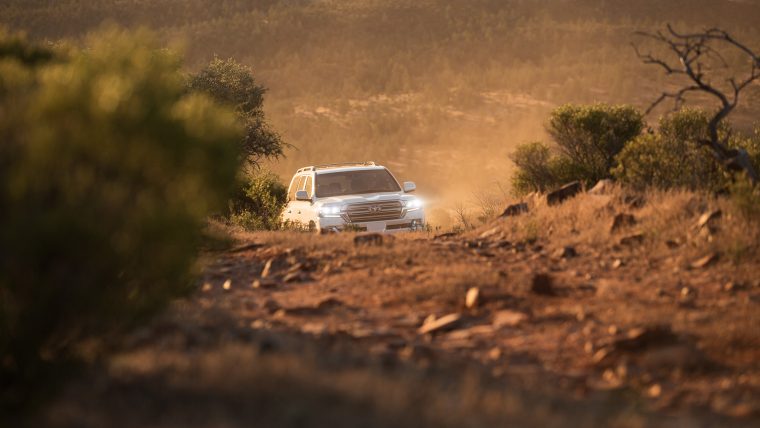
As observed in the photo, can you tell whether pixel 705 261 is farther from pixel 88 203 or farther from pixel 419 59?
pixel 419 59

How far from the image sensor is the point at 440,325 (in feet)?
23.5

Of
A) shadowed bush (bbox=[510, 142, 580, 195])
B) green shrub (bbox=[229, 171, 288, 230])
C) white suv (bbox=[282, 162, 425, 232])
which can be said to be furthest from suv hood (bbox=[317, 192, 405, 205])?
shadowed bush (bbox=[510, 142, 580, 195])

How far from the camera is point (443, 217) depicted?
121ft

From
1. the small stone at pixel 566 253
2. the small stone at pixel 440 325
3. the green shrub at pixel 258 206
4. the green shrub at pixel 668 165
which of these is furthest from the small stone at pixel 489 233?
the green shrub at pixel 258 206

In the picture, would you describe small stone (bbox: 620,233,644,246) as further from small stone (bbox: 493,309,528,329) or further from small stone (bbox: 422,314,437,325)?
small stone (bbox: 422,314,437,325)

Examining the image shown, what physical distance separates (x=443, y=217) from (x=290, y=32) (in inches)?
1717

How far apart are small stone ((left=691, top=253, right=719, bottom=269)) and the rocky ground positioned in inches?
4.9

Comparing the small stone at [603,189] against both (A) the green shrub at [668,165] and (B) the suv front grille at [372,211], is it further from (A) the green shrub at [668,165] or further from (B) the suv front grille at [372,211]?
(B) the suv front grille at [372,211]

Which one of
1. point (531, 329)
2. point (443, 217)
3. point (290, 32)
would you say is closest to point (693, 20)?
point (290, 32)

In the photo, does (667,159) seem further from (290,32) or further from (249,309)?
(290,32)

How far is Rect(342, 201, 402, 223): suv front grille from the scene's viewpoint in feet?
50.3

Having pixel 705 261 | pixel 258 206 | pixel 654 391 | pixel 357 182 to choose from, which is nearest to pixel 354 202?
pixel 357 182

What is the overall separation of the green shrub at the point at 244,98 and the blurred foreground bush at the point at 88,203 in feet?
67.6

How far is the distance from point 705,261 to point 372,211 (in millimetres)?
7208
